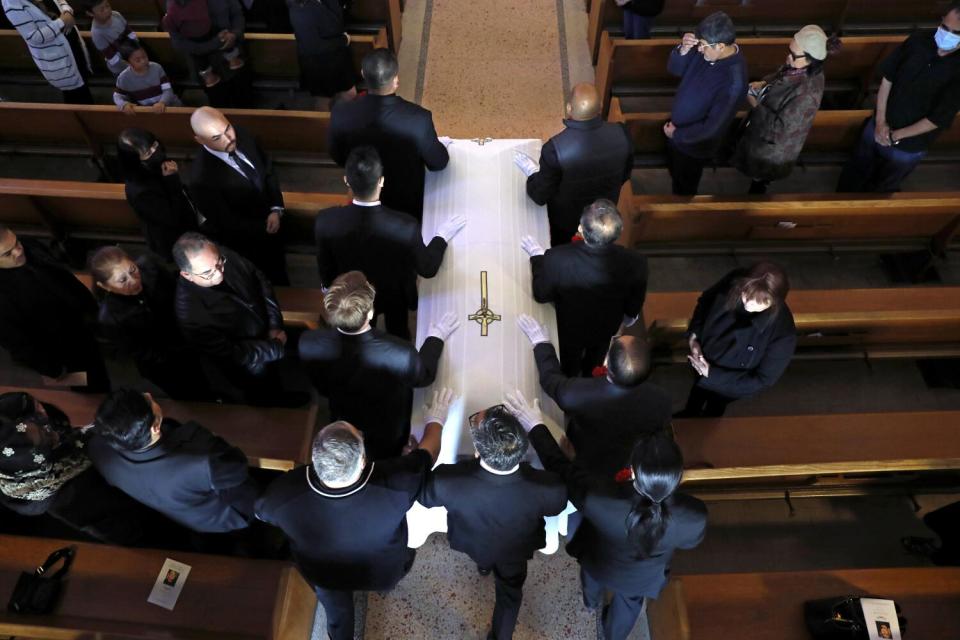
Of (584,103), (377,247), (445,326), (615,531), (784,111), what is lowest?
(615,531)

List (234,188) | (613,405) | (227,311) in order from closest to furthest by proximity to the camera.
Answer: (613,405) → (227,311) → (234,188)

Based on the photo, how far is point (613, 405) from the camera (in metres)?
2.45

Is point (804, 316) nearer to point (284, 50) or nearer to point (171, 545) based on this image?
point (171, 545)

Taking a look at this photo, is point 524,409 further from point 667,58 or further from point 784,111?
point 667,58

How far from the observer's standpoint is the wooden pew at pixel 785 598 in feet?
8.52

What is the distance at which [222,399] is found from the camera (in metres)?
3.53

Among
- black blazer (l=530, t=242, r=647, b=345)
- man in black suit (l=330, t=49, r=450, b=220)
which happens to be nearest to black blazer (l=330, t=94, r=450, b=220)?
man in black suit (l=330, t=49, r=450, b=220)

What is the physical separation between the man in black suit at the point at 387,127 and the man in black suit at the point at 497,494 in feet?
5.42

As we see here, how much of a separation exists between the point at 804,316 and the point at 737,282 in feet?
2.45

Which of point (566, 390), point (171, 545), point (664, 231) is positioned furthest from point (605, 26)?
point (171, 545)

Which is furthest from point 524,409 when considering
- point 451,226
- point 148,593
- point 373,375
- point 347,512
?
point 148,593

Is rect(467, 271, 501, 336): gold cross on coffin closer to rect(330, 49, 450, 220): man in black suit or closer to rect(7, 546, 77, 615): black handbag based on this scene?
rect(330, 49, 450, 220): man in black suit

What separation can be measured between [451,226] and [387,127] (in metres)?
0.60

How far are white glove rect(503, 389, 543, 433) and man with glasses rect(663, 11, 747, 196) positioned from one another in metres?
2.03
